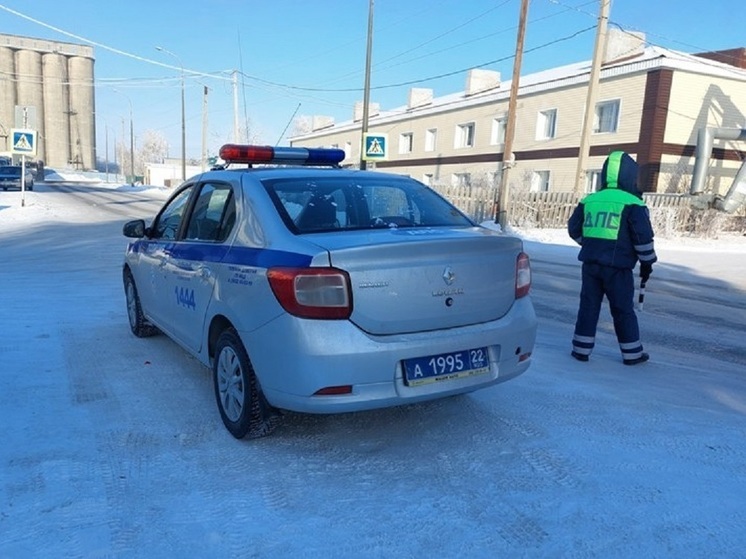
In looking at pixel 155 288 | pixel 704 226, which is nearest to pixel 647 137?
pixel 704 226

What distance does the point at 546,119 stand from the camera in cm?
2892

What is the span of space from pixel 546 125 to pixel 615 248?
84.8 ft

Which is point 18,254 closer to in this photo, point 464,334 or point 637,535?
point 464,334

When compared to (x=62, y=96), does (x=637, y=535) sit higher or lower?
lower

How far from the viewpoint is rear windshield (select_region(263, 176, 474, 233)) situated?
3447 millimetres

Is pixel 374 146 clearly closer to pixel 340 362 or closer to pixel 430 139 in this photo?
pixel 340 362

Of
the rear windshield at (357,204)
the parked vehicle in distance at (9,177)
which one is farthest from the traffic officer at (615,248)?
the parked vehicle in distance at (9,177)

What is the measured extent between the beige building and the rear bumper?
19.2m

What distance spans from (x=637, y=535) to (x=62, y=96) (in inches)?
3507

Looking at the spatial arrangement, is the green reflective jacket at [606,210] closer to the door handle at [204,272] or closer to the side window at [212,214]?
the side window at [212,214]

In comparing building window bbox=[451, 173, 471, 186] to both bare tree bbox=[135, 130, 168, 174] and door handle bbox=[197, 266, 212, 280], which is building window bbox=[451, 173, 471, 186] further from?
bare tree bbox=[135, 130, 168, 174]

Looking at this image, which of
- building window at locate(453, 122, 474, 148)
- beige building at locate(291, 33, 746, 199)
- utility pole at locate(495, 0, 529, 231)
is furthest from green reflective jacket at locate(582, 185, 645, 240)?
building window at locate(453, 122, 474, 148)

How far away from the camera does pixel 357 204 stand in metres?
3.77

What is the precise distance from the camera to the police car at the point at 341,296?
2932 mm
